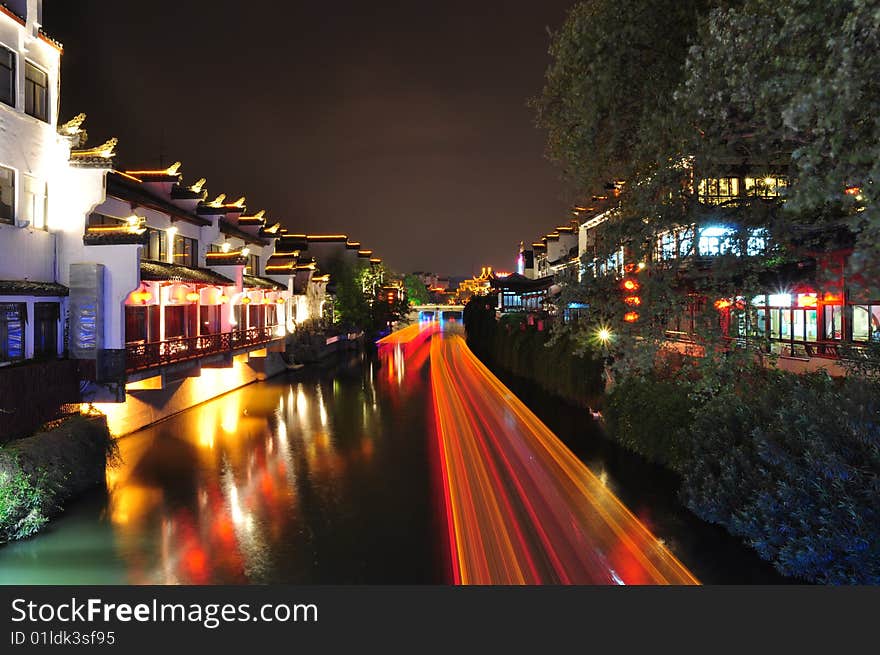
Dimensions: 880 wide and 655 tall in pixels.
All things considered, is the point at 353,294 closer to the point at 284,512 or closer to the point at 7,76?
the point at 7,76

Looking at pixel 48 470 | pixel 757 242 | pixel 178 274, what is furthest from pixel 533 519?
pixel 178 274

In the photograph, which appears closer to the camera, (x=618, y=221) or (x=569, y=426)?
(x=618, y=221)

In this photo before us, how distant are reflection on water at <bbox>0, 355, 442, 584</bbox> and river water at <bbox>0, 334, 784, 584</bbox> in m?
0.04

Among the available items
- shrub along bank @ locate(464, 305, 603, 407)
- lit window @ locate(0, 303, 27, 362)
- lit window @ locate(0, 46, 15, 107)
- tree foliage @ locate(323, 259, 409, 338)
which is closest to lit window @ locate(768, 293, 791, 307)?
shrub along bank @ locate(464, 305, 603, 407)

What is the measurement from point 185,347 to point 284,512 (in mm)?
11882

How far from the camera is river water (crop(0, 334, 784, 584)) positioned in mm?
10594

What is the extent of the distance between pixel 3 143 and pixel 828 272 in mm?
17210

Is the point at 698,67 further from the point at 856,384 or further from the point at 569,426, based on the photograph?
the point at 569,426

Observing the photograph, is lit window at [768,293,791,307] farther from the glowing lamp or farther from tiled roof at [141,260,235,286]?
tiled roof at [141,260,235,286]

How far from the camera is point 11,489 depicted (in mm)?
11508

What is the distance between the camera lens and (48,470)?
12797 millimetres

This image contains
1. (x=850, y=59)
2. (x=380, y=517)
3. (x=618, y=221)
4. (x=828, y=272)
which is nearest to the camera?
(x=850, y=59)

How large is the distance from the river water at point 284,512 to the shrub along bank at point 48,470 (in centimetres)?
38

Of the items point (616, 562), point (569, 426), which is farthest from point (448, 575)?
point (569, 426)
